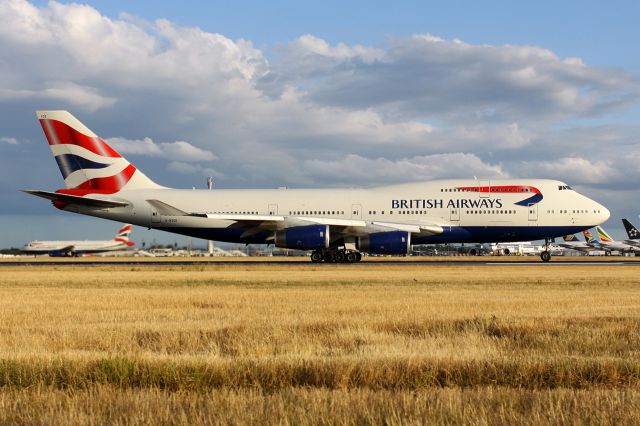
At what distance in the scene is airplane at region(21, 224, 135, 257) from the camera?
456 ft

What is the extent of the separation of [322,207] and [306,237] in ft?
16.1

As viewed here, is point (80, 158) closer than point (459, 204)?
No

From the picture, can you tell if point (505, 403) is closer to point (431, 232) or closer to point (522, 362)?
point (522, 362)

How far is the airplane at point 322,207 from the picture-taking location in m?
51.5

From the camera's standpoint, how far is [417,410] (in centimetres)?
Result: 722

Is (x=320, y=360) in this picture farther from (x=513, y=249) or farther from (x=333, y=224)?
(x=513, y=249)

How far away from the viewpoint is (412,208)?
5269 centimetres

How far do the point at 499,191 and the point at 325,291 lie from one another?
30755 millimetres

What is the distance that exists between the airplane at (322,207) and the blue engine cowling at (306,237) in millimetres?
95

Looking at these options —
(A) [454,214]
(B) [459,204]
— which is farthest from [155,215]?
(B) [459,204]

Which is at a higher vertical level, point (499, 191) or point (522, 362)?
point (499, 191)

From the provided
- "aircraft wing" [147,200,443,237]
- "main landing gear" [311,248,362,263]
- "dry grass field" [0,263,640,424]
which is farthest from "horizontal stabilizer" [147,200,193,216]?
"dry grass field" [0,263,640,424]

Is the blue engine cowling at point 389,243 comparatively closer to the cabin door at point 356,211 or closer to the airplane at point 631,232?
the cabin door at point 356,211

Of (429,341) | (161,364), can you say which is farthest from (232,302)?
(161,364)
